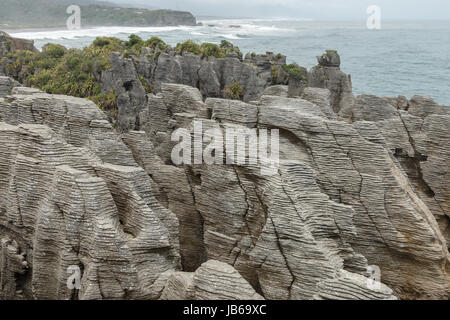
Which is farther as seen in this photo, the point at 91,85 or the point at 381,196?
the point at 91,85

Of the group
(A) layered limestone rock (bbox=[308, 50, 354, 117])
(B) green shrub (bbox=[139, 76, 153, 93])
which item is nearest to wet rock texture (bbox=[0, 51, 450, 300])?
(A) layered limestone rock (bbox=[308, 50, 354, 117])

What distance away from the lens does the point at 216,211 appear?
48.5ft

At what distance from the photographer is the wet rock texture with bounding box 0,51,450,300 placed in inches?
468

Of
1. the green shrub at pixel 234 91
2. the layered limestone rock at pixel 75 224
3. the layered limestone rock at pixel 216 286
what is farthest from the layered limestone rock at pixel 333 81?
the layered limestone rock at pixel 216 286

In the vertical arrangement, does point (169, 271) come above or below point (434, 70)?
below

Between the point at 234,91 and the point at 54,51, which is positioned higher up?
the point at 54,51

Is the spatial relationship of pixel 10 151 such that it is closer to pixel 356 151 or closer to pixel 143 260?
pixel 143 260

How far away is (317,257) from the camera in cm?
1196

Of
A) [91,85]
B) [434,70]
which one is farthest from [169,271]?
[434,70]

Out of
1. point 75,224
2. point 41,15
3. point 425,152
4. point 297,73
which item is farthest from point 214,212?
point 41,15

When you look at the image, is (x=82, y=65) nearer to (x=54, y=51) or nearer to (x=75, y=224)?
(x=54, y=51)

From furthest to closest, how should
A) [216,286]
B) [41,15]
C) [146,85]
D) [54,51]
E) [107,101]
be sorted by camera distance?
[41,15] → [54,51] → [146,85] → [107,101] → [216,286]

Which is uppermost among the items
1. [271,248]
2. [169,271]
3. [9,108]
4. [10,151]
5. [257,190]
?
[9,108]

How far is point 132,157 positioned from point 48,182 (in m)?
3.52
